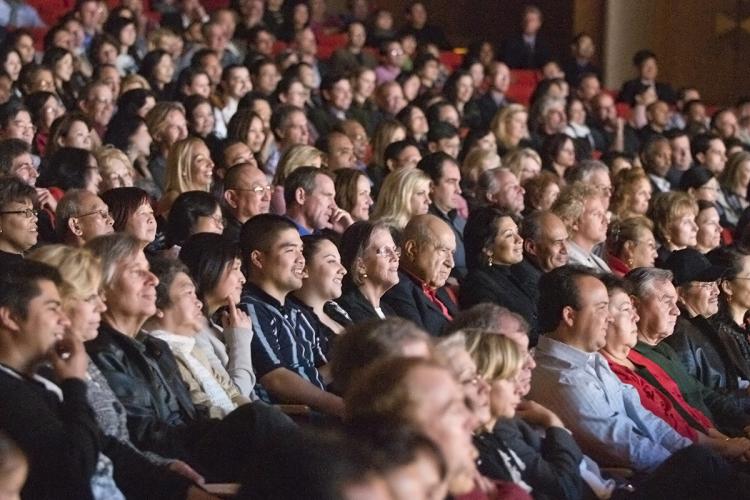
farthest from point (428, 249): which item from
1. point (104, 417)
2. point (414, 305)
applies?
point (104, 417)

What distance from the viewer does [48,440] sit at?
2.88 m

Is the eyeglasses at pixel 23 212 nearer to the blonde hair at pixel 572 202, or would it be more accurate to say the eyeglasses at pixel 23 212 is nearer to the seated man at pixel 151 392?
the seated man at pixel 151 392

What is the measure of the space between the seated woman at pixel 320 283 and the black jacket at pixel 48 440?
1513mm

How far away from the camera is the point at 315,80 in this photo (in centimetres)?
916

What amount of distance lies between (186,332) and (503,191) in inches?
113

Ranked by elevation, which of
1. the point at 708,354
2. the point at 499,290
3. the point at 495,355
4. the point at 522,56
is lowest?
the point at 522,56

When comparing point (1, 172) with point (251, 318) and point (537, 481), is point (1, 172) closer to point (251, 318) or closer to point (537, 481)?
point (251, 318)

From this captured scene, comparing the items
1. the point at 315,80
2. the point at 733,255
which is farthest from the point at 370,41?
the point at 733,255

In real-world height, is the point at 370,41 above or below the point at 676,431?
below

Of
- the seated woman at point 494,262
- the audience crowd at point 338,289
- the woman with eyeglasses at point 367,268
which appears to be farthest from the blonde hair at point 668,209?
the woman with eyeglasses at point 367,268

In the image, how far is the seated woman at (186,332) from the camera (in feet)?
12.3

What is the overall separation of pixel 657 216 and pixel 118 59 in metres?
3.22

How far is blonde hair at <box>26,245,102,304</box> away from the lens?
3.28 m

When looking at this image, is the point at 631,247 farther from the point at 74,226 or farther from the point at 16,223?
the point at 16,223
